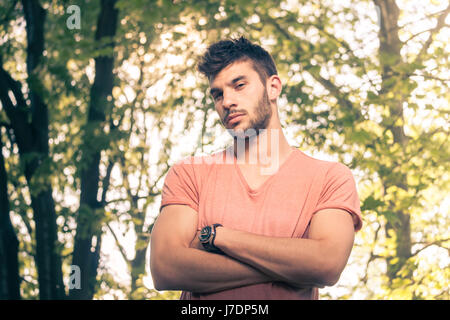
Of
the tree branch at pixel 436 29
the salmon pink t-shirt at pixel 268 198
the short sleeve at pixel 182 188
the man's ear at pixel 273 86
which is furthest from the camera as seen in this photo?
the tree branch at pixel 436 29

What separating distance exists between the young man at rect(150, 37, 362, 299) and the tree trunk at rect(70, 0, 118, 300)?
4822 millimetres

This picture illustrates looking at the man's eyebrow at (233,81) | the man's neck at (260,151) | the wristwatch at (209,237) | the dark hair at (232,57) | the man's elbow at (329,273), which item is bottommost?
the man's elbow at (329,273)

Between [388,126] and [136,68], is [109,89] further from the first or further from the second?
[388,126]

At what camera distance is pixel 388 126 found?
7.75 m

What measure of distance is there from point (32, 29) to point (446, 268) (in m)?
6.96

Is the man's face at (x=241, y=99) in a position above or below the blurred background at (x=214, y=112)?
below

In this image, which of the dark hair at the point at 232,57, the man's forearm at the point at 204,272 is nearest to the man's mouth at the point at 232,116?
the dark hair at the point at 232,57

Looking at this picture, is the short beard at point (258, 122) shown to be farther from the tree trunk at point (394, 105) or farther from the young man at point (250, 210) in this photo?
the tree trunk at point (394, 105)

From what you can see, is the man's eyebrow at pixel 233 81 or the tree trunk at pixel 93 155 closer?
the man's eyebrow at pixel 233 81

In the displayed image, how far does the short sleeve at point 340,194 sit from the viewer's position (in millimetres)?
2432

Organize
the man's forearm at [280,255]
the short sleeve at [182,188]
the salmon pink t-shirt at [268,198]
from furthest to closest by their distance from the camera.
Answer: the short sleeve at [182,188] < the salmon pink t-shirt at [268,198] < the man's forearm at [280,255]

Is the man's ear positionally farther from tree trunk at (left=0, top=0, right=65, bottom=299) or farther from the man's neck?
tree trunk at (left=0, top=0, right=65, bottom=299)

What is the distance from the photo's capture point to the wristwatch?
93.2 inches
